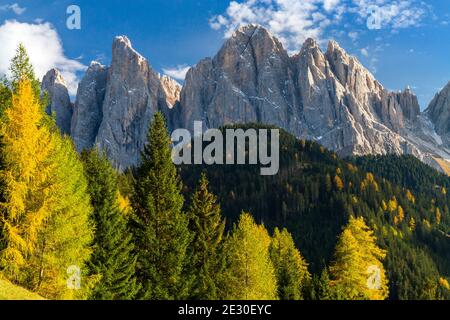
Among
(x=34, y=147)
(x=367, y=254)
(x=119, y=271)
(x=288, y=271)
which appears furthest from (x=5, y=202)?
(x=288, y=271)

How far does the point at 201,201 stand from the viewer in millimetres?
41406

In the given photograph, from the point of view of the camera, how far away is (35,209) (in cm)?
2717

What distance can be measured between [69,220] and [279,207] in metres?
161

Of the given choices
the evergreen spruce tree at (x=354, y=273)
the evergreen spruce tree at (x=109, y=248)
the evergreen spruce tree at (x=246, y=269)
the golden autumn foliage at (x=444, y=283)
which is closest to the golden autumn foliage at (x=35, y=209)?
the evergreen spruce tree at (x=109, y=248)

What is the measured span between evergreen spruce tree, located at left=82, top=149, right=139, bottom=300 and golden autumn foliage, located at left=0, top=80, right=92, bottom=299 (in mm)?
2700

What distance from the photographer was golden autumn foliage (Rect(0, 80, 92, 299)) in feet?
86.8

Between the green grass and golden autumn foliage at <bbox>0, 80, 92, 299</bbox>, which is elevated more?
golden autumn foliage at <bbox>0, 80, 92, 299</bbox>

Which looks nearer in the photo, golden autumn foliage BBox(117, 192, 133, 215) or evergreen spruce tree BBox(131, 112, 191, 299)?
evergreen spruce tree BBox(131, 112, 191, 299)

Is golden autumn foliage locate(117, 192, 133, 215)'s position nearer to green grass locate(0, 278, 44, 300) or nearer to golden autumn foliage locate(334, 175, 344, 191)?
green grass locate(0, 278, 44, 300)

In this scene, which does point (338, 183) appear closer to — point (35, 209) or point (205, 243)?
point (205, 243)

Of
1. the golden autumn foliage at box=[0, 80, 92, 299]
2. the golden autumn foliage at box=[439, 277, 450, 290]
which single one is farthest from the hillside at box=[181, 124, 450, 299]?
the golden autumn foliage at box=[0, 80, 92, 299]

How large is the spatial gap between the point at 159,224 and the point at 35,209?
10533 millimetres

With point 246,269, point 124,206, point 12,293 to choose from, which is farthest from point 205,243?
point 12,293

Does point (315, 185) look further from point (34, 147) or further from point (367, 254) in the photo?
point (34, 147)
